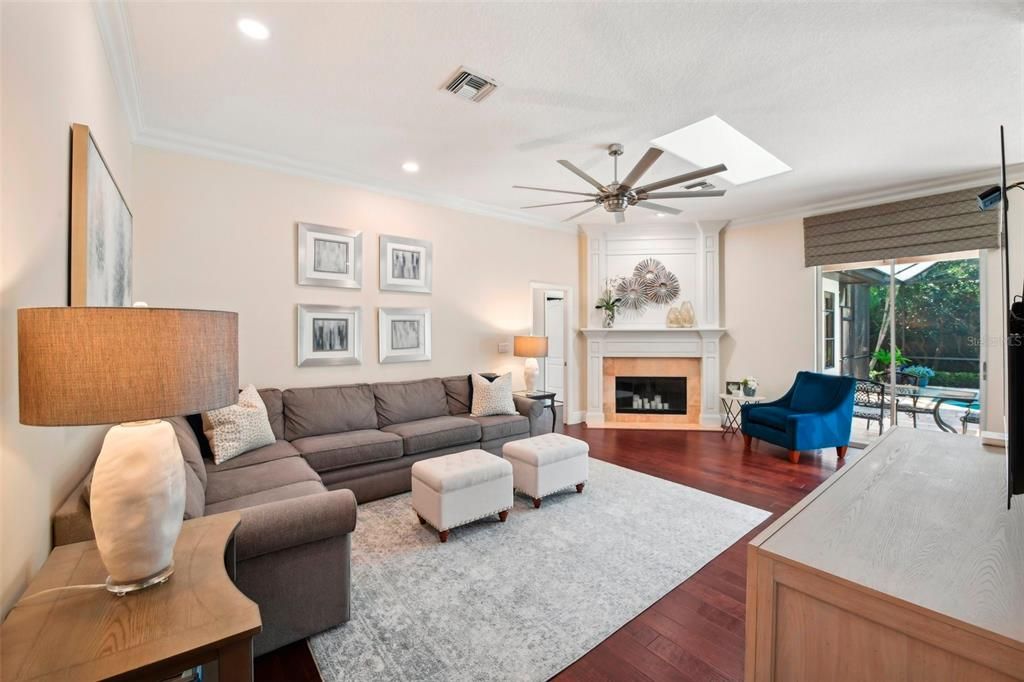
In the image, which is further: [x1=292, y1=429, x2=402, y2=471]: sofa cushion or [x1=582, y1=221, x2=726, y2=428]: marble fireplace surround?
[x1=582, y1=221, x2=726, y2=428]: marble fireplace surround

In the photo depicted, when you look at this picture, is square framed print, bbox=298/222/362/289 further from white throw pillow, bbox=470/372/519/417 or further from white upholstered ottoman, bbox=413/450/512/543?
white upholstered ottoman, bbox=413/450/512/543

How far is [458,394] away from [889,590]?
3977mm

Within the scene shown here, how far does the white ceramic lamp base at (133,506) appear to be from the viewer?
1033mm

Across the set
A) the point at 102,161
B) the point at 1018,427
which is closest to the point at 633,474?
the point at 1018,427

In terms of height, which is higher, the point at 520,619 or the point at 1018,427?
the point at 1018,427

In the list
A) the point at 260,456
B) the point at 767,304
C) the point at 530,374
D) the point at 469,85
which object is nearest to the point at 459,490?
the point at 260,456

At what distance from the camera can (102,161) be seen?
1959 mm

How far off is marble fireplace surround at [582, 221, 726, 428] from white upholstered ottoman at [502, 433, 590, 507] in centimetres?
275

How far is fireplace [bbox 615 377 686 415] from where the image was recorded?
20.5 feet

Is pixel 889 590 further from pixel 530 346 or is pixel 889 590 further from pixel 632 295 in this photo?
pixel 632 295

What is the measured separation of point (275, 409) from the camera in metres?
3.56

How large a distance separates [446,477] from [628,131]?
2800 mm

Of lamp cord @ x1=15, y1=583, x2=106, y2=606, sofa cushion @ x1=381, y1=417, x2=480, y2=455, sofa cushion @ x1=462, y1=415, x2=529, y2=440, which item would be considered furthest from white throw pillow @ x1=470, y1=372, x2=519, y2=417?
lamp cord @ x1=15, y1=583, x2=106, y2=606

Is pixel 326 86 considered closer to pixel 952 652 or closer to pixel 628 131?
pixel 628 131
